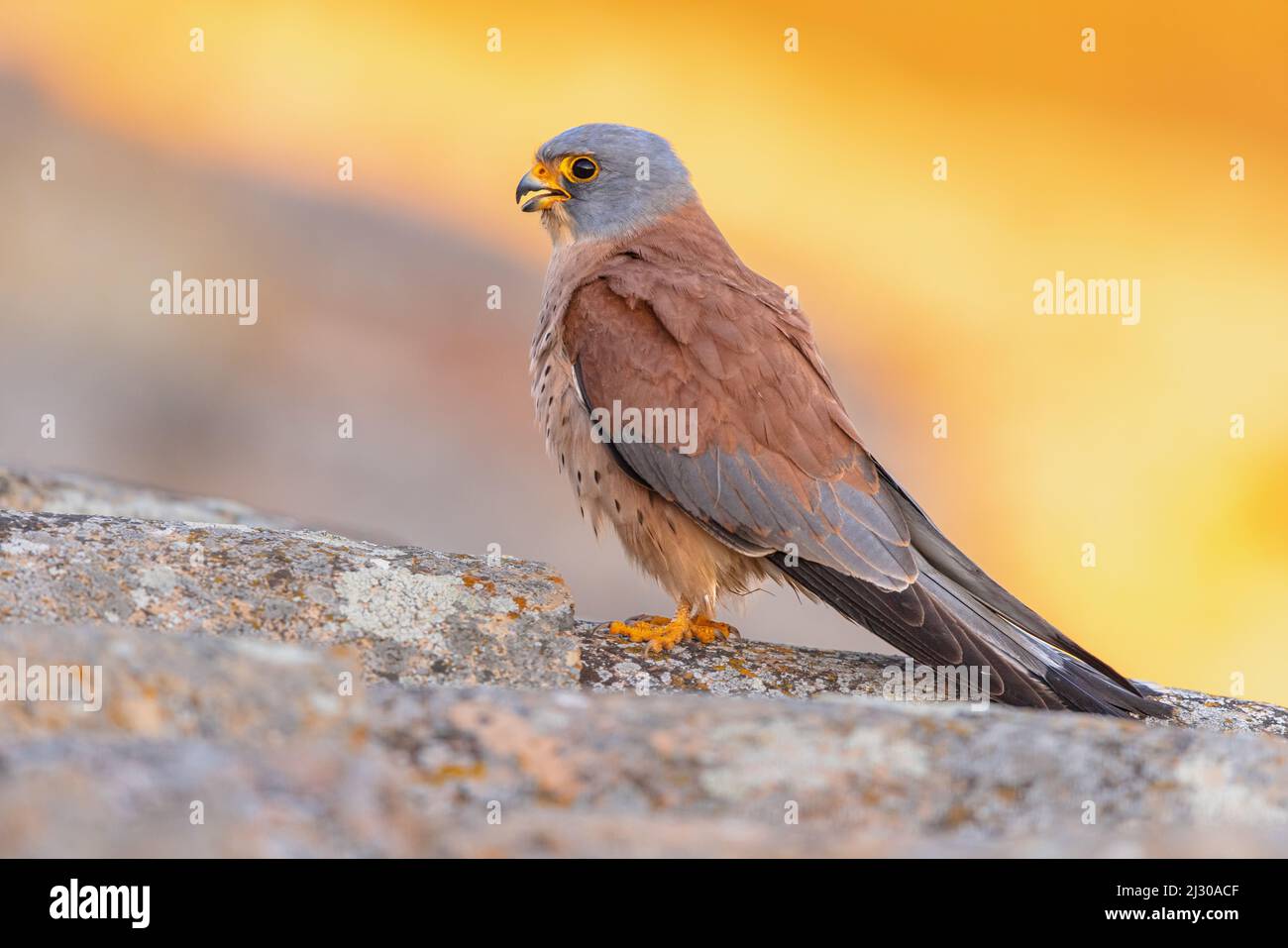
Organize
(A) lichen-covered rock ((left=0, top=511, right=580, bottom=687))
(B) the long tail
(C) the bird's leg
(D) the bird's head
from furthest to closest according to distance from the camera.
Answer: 1. (D) the bird's head
2. (C) the bird's leg
3. (B) the long tail
4. (A) lichen-covered rock ((left=0, top=511, right=580, bottom=687))

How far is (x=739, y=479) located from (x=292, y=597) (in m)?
1.70

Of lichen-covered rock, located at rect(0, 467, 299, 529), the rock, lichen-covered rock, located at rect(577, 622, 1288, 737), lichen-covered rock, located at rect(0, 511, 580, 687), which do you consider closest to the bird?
lichen-covered rock, located at rect(577, 622, 1288, 737)

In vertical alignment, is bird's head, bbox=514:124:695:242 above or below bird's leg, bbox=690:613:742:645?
above

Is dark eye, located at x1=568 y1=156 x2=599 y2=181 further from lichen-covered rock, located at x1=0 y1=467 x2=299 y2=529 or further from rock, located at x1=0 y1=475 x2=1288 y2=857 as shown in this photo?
rock, located at x1=0 y1=475 x2=1288 y2=857

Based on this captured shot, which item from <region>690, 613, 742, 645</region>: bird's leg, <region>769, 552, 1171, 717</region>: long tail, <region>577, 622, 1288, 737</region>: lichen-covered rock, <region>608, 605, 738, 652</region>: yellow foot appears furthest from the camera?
<region>690, 613, 742, 645</region>: bird's leg

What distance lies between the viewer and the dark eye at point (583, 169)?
6.06 m

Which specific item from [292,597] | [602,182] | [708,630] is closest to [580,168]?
[602,182]

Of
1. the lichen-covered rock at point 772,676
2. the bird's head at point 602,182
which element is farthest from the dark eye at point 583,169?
the lichen-covered rock at point 772,676

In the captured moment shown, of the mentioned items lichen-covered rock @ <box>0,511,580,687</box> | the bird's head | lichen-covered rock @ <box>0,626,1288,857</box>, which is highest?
the bird's head

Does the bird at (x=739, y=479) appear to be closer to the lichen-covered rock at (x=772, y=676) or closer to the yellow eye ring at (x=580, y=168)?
the lichen-covered rock at (x=772, y=676)

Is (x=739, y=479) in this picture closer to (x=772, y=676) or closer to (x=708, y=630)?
(x=708, y=630)

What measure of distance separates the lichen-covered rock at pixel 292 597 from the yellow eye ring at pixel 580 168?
9.15 feet

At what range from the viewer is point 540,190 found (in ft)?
20.1

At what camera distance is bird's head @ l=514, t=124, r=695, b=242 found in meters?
5.95
